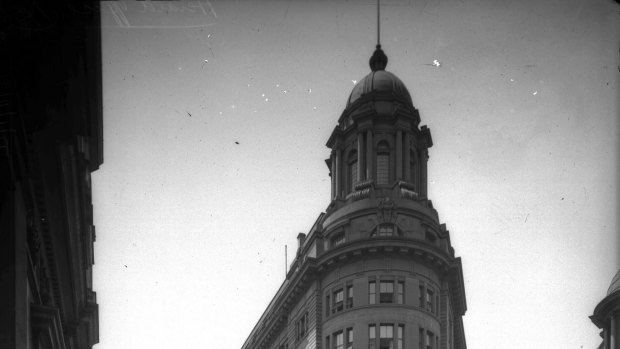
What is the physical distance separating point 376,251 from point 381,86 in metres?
13.8

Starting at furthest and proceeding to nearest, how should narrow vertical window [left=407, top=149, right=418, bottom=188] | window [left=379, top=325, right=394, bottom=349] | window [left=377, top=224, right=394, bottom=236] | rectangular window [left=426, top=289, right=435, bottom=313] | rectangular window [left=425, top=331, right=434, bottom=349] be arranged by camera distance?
narrow vertical window [left=407, top=149, right=418, bottom=188] < window [left=377, top=224, right=394, bottom=236] < rectangular window [left=426, top=289, right=435, bottom=313] < rectangular window [left=425, top=331, right=434, bottom=349] < window [left=379, top=325, right=394, bottom=349]

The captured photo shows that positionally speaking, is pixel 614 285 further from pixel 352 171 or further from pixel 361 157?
pixel 352 171

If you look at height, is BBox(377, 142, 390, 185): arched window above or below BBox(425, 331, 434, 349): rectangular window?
above

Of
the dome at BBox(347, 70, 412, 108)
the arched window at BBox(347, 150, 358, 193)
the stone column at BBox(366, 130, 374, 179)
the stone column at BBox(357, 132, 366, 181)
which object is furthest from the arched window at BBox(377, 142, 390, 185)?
the dome at BBox(347, 70, 412, 108)

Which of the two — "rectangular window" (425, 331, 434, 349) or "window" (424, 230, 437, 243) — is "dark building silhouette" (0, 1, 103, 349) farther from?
"window" (424, 230, 437, 243)

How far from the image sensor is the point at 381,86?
77.0m

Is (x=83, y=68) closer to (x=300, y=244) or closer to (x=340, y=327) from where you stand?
(x=340, y=327)

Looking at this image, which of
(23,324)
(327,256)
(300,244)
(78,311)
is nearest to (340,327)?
(327,256)

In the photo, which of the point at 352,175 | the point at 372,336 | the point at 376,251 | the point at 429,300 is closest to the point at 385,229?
the point at 376,251

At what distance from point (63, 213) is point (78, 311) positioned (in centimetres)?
862

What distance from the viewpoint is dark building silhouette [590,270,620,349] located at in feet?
211

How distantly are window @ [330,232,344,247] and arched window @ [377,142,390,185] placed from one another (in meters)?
4.85

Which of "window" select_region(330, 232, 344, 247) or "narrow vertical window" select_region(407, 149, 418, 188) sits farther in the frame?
"narrow vertical window" select_region(407, 149, 418, 188)

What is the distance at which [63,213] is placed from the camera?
28734 mm
